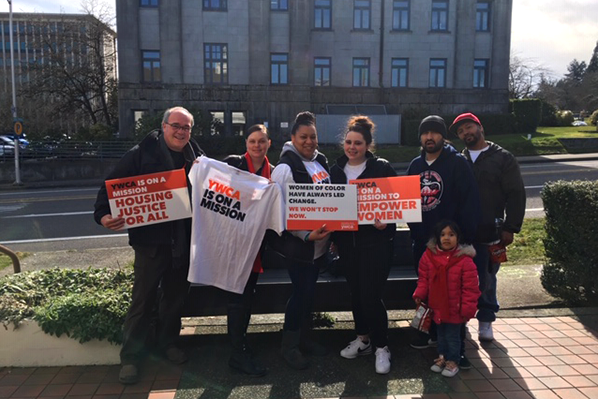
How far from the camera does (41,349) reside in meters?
4.29

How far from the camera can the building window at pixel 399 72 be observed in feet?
109

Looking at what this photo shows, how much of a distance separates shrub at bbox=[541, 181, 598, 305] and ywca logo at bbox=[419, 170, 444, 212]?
2012 mm

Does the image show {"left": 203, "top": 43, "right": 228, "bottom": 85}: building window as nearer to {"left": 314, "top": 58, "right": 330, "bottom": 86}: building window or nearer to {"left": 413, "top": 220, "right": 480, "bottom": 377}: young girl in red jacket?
{"left": 314, "top": 58, "right": 330, "bottom": 86}: building window

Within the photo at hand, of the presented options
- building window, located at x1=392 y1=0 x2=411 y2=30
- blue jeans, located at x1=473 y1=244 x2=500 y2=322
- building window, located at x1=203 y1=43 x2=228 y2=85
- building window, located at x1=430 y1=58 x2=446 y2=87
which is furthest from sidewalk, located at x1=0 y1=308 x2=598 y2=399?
building window, located at x1=392 y1=0 x2=411 y2=30

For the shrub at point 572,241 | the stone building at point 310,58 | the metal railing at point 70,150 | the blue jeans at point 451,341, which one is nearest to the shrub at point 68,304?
the blue jeans at point 451,341

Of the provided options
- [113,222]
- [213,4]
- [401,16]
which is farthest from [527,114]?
[113,222]

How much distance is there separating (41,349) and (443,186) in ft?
12.6

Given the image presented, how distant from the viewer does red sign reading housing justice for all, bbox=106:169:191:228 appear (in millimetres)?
4102

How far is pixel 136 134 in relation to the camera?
28547 millimetres

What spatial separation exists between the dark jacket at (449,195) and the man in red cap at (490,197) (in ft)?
1.30

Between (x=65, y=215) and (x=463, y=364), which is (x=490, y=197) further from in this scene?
(x=65, y=215)

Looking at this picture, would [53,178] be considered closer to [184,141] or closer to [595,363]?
[184,141]

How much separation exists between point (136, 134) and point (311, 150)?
2637 cm

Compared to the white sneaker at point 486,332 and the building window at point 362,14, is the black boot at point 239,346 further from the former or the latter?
the building window at point 362,14
